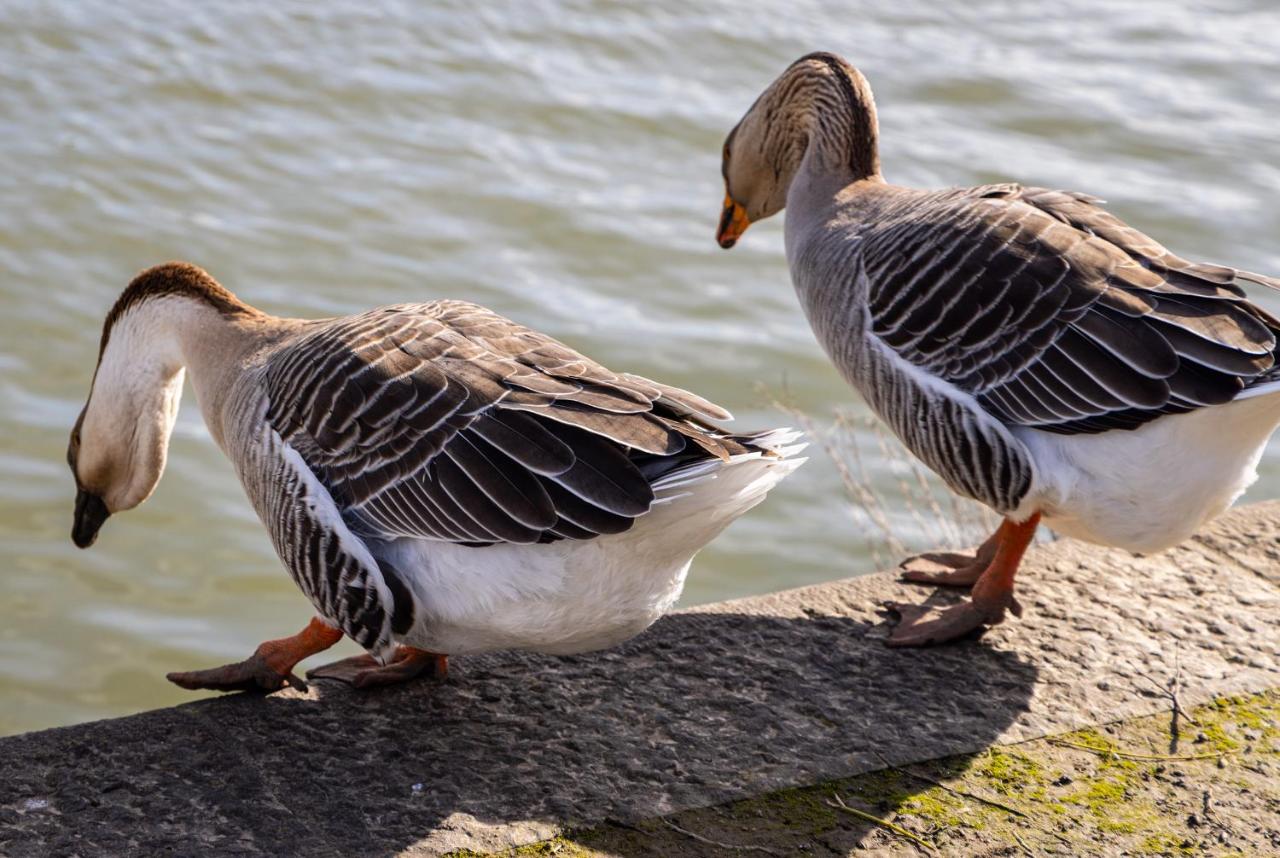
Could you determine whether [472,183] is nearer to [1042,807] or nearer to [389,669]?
[389,669]

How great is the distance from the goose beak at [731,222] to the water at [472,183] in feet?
5.09

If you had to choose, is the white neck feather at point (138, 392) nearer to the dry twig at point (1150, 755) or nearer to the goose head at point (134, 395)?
the goose head at point (134, 395)

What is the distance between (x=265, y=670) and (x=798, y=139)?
278 cm

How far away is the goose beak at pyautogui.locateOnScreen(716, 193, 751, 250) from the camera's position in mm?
5582

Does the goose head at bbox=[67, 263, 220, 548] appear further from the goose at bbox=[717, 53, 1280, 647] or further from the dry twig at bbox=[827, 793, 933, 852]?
the dry twig at bbox=[827, 793, 933, 852]

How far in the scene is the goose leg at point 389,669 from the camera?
3469 millimetres

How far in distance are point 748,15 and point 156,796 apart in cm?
989

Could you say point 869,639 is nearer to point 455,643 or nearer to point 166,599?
point 455,643

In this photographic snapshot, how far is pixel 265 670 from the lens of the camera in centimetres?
340

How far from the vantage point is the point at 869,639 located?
147 inches

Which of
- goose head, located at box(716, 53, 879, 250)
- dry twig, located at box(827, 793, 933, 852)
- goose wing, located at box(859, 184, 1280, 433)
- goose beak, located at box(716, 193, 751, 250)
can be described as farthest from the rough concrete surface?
goose beak, located at box(716, 193, 751, 250)

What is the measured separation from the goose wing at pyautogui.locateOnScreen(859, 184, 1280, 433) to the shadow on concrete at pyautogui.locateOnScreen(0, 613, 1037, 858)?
72 cm

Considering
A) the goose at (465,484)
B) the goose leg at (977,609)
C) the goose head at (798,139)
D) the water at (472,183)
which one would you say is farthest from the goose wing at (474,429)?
the water at (472,183)

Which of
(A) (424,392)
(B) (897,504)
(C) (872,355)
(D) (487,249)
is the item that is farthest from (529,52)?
(A) (424,392)
